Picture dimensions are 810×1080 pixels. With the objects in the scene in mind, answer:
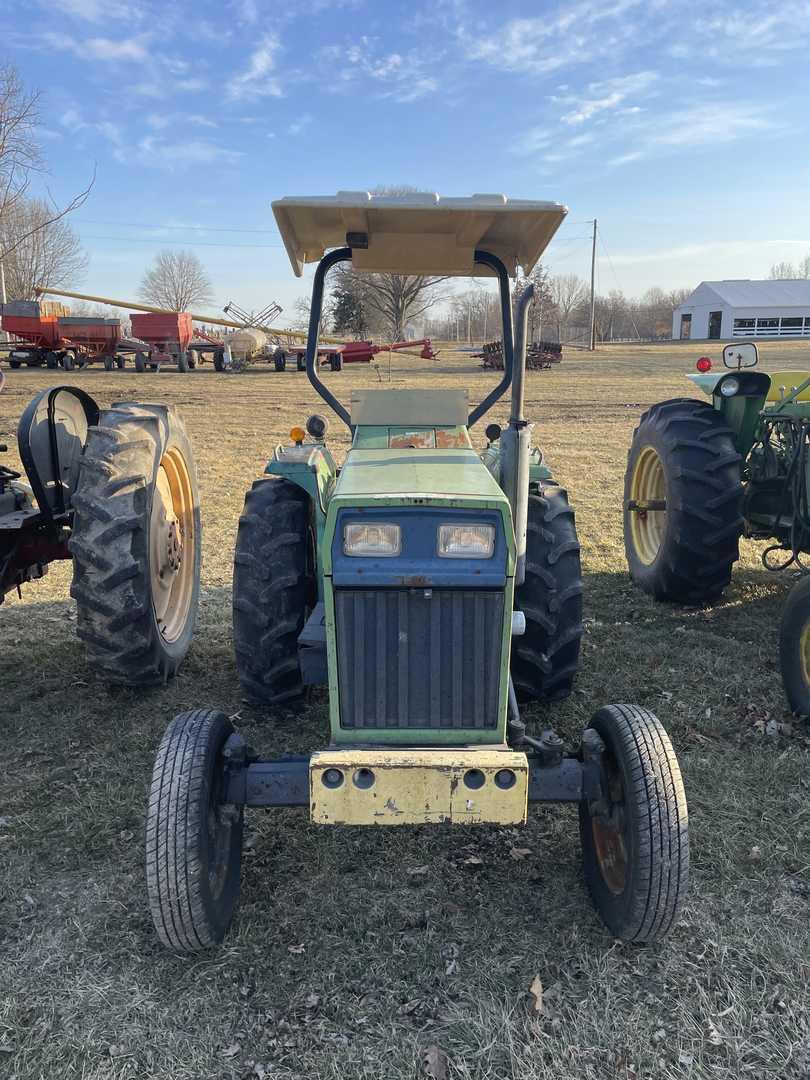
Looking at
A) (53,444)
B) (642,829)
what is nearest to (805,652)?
(642,829)

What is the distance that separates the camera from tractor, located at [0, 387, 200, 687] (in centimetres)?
362

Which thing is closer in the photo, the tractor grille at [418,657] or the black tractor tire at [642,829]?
the black tractor tire at [642,829]

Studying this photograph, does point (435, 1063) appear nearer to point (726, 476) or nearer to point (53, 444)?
point (53, 444)

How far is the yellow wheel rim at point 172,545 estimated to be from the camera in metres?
4.14

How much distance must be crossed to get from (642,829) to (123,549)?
8.22ft

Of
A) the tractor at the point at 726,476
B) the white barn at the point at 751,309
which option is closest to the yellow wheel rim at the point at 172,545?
the tractor at the point at 726,476

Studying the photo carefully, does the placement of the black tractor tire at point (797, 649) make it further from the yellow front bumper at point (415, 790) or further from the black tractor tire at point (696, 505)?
the yellow front bumper at point (415, 790)

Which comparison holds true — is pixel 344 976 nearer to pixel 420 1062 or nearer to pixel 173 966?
pixel 420 1062

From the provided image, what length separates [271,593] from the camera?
11.4 ft

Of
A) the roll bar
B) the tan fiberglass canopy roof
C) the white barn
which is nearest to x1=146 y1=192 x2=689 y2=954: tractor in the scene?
the tan fiberglass canopy roof

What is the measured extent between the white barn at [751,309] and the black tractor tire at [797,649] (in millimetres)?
63843

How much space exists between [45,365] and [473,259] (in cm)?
2981

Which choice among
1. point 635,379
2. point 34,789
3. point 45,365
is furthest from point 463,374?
point 34,789

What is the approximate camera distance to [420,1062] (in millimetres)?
2193
